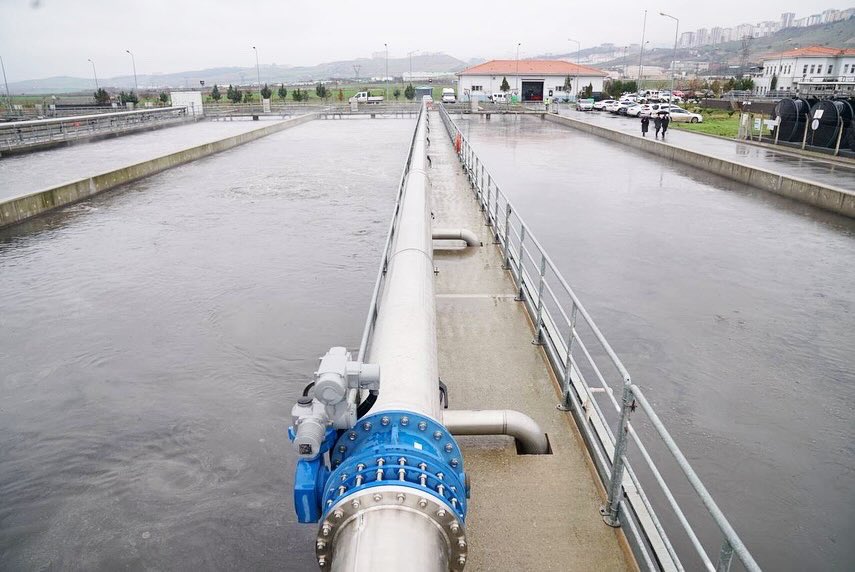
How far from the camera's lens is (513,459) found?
16.3 feet

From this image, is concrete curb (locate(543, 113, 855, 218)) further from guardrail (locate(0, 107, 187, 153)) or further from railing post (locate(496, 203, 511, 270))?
guardrail (locate(0, 107, 187, 153))

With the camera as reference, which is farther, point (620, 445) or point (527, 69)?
point (527, 69)

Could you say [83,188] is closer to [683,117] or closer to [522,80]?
[683,117]

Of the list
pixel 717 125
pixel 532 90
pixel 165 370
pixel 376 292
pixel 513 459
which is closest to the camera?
pixel 513 459

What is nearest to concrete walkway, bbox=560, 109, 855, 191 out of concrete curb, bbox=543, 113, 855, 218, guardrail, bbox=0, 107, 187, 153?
concrete curb, bbox=543, 113, 855, 218

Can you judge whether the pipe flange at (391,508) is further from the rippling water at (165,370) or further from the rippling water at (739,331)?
the rippling water at (739,331)

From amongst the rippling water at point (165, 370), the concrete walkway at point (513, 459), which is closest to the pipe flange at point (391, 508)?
the concrete walkway at point (513, 459)

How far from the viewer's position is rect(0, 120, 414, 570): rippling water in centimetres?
566

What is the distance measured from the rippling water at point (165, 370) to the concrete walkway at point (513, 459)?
192 cm

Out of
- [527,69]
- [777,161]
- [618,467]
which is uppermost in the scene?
[527,69]

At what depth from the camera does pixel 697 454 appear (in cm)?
637

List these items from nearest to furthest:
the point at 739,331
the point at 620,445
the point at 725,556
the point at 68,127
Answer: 1. the point at 725,556
2. the point at 620,445
3. the point at 739,331
4. the point at 68,127

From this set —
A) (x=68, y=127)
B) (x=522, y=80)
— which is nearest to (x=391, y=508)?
(x=68, y=127)

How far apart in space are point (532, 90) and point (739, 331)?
81.5m
